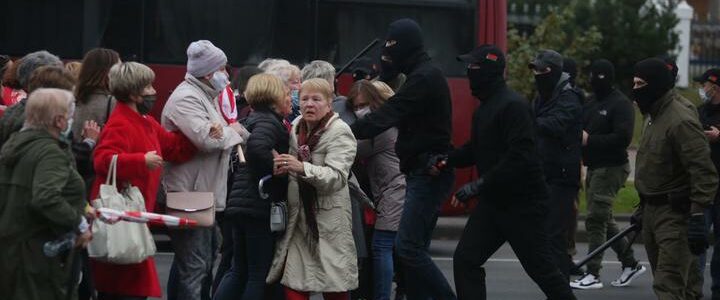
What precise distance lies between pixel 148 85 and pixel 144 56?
7141 millimetres

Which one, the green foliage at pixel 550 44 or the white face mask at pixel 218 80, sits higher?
the white face mask at pixel 218 80

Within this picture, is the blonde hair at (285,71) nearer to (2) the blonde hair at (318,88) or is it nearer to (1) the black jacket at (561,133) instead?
(2) the blonde hair at (318,88)

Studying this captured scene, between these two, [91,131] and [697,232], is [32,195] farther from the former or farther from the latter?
[697,232]

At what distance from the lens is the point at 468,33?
15914 mm

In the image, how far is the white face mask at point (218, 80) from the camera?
28.3ft

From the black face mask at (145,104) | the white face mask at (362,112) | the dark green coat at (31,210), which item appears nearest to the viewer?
the dark green coat at (31,210)

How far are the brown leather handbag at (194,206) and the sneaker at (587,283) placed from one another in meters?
4.51

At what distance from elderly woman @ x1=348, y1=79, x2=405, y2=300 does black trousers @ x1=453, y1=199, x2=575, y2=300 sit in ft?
3.26

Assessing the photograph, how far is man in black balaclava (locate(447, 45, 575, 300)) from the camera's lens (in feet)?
28.2

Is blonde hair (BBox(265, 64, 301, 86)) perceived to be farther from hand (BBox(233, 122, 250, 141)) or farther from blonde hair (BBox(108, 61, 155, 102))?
blonde hair (BBox(108, 61, 155, 102))

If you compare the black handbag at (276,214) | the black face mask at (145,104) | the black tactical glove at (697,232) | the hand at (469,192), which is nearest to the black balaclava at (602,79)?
the black tactical glove at (697,232)

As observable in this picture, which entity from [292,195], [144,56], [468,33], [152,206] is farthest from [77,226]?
[468,33]

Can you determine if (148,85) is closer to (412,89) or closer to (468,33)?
(412,89)

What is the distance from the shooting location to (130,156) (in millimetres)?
7660
